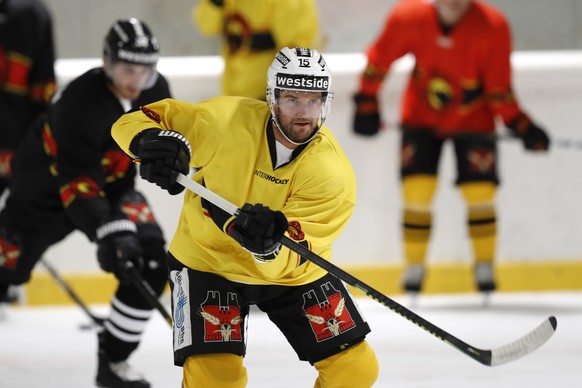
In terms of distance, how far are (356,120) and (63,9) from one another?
160 centimetres

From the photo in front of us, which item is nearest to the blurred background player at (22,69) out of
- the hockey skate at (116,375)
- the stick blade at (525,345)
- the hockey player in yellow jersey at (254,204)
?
the hockey skate at (116,375)

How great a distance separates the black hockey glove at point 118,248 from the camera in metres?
3.52

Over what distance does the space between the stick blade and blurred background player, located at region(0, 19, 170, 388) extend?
1097 millimetres

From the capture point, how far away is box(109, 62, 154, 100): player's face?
3.70m

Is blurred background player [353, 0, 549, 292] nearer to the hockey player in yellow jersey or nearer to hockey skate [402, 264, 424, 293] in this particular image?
hockey skate [402, 264, 424, 293]

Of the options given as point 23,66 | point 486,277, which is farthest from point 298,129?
point 486,277

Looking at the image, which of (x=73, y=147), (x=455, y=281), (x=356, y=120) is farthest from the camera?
(x=455, y=281)

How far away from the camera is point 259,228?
8.45 feet

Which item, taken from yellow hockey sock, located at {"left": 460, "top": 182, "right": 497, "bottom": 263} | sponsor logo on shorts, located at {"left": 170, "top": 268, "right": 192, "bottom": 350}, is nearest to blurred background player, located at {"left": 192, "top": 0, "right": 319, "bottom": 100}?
yellow hockey sock, located at {"left": 460, "top": 182, "right": 497, "bottom": 263}

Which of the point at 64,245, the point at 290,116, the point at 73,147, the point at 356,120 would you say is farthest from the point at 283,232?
the point at 64,245

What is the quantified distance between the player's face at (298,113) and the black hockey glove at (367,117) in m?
2.55

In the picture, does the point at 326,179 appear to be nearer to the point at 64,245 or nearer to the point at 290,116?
the point at 290,116

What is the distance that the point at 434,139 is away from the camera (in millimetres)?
5469

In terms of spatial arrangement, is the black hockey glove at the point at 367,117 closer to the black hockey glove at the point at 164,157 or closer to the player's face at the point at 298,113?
the player's face at the point at 298,113
